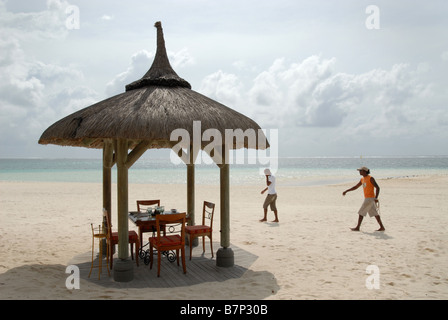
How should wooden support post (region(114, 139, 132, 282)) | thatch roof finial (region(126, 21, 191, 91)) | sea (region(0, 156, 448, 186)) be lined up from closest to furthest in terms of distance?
1. wooden support post (region(114, 139, 132, 282))
2. thatch roof finial (region(126, 21, 191, 91))
3. sea (region(0, 156, 448, 186))

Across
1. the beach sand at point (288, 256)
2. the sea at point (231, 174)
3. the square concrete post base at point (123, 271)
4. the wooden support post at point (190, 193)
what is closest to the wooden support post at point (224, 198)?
the beach sand at point (288, 256)

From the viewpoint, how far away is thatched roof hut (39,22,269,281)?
4.59 meters

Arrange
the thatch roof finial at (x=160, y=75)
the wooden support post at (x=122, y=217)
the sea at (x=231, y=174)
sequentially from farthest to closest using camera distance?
the sea at (x=231, y=174), the thatch roof finial at (x=160, y=75), the wooden support post at (x=122, y=217)

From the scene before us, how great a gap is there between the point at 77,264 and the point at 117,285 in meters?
1.46

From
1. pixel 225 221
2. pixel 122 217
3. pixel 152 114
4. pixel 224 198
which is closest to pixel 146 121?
pixel 152 114

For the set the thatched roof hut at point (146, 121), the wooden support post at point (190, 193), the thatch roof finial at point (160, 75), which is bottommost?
the wooden support post at point (190, 193)

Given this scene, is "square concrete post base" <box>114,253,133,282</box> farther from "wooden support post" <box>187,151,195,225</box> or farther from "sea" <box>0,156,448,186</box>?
"sea" <box>0,156,448,186</box>

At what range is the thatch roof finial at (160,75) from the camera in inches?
224

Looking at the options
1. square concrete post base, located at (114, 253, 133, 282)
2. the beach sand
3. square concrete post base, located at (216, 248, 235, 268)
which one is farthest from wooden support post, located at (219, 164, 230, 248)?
square concrete post base, located at (114, 253, 133, 282)

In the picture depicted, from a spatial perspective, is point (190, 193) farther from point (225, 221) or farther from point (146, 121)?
point (146, 121)

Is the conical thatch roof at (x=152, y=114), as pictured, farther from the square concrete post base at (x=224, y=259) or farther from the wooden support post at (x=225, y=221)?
the square concrete post base at (x=224, y=259)

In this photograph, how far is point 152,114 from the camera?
4754 millimetres

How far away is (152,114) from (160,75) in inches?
51.5
